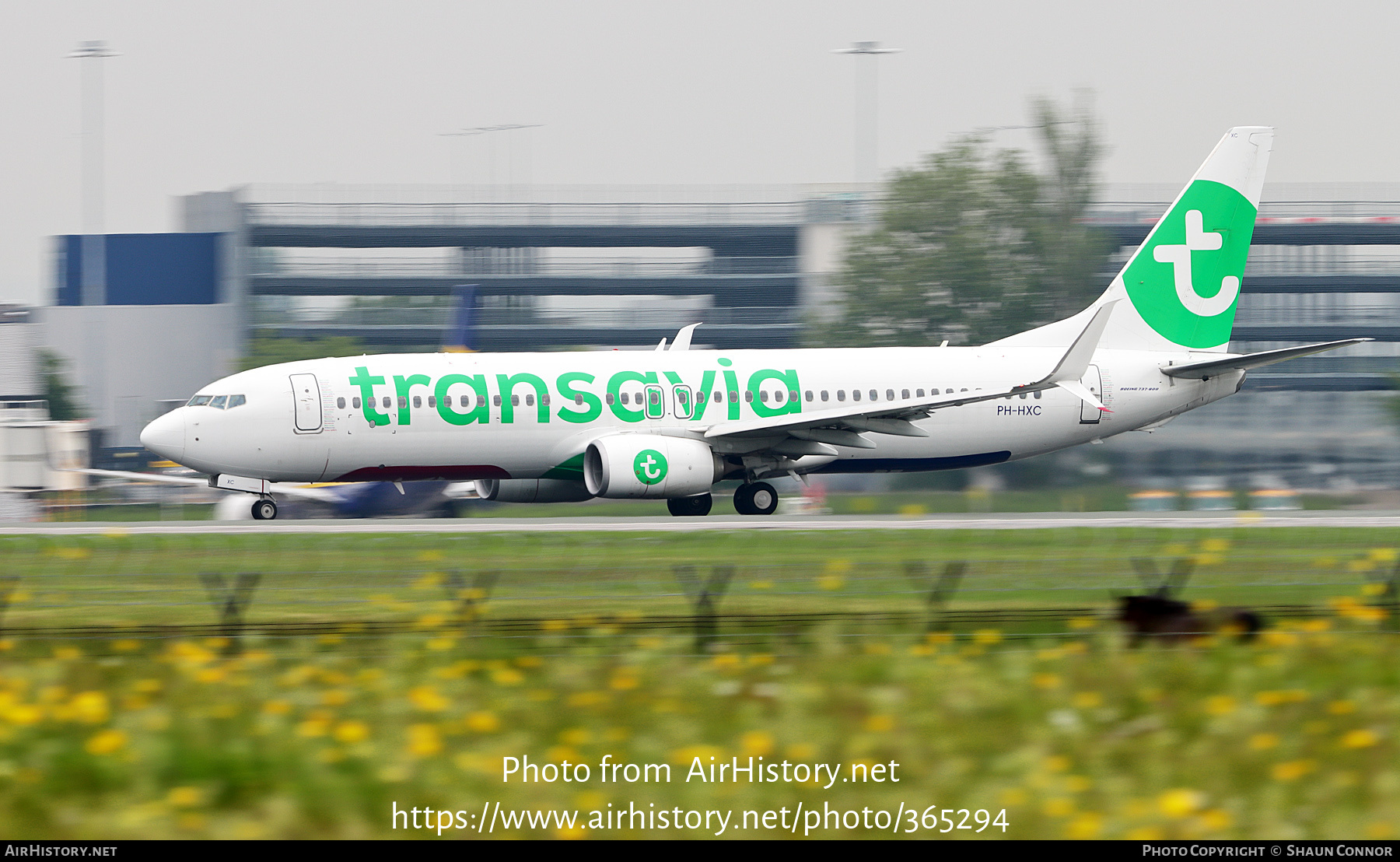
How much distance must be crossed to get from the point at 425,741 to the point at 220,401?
22.4 meters

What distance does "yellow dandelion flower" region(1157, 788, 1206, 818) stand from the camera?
6.84 metres

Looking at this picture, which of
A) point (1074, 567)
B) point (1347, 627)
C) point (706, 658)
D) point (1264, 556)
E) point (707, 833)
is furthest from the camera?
point (1264, 556)

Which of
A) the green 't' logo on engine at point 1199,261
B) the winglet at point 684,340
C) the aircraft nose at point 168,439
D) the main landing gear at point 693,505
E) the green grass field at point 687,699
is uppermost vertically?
the green 't' logo on engine at point 1199,261

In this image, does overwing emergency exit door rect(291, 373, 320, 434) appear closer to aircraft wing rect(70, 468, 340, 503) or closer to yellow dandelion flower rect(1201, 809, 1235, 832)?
aircraft wing rect(70, 468, 340, 503)

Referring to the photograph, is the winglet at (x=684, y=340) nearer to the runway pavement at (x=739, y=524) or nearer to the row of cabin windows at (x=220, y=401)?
the runway pavement at (x=739, y=524)

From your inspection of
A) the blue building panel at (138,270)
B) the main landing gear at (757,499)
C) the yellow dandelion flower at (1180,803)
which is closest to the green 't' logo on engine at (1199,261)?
the main landing gear at (757,499)

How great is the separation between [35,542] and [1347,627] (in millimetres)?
16751

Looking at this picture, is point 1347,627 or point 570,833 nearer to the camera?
point 570,833

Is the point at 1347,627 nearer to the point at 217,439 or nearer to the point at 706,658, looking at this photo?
the point at 706,658

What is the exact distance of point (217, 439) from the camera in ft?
94.4

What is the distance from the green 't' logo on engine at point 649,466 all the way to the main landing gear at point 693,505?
2.48 m

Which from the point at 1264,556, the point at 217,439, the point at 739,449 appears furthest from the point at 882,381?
the point at 1264,556

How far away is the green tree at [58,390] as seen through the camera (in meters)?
67.6

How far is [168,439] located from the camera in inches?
1134
